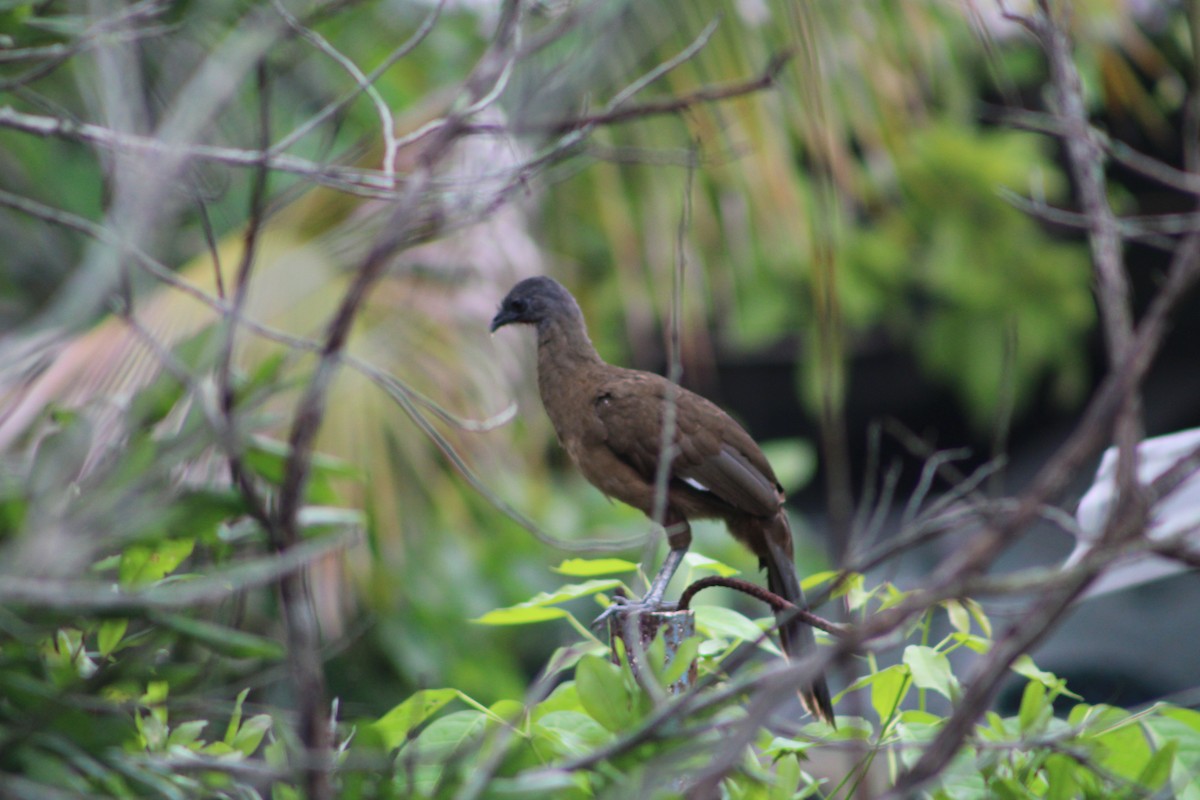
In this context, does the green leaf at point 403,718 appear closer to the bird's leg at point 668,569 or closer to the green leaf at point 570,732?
the green leaf at point 570,732

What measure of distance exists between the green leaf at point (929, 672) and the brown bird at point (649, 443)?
0.71 metres

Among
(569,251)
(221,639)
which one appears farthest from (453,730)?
(569,251)

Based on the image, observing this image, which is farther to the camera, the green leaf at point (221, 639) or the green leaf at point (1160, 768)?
the green leaf at point (1160, 768)

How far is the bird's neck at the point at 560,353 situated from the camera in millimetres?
2238

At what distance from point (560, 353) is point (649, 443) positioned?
0.96 feet

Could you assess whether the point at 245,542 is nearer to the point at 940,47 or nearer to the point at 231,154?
the point at 231,154

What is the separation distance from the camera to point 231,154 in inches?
63.1

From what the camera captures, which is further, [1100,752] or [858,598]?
[858,598]

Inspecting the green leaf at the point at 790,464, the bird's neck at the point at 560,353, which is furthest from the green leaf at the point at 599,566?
the green leaf at the point at 790,464

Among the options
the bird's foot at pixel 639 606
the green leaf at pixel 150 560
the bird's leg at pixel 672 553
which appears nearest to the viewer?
the green leaf at pixel 150 560

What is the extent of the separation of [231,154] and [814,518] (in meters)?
4.75

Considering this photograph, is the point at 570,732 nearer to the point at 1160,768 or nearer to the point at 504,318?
the point at 1160,768

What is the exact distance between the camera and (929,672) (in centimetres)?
121

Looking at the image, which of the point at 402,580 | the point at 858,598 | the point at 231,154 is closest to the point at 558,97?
the point at 231,154
